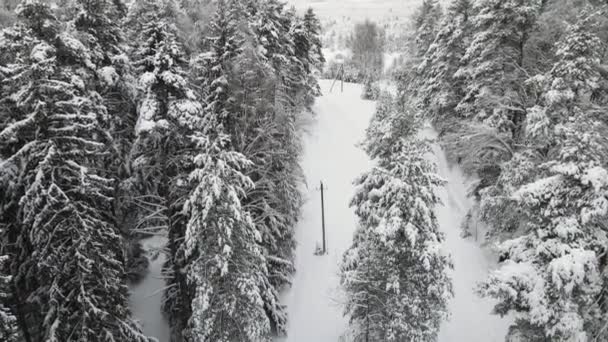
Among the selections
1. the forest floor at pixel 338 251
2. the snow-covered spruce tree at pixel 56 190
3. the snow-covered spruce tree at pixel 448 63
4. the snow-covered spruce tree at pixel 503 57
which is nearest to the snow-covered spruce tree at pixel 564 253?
the forest floor at pixel 338 251

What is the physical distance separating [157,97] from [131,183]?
343 cm

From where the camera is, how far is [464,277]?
19656 mm

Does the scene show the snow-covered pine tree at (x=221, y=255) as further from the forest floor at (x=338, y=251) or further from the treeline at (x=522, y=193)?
the forest floor at (x=338, y=251)

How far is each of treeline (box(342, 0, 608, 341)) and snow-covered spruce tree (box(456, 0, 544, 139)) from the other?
2.5 inches

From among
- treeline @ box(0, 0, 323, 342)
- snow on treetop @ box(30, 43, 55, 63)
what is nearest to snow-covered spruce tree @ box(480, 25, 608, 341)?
treeline @ box(0, 0, 323, 342)

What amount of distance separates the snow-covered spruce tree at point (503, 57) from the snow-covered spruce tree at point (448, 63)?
15.9 feet

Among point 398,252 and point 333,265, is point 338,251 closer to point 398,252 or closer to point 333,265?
point 333,265

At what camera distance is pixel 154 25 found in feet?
39.2

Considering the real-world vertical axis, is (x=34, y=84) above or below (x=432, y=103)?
above

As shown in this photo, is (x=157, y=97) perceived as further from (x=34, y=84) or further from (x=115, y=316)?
(x=115, y=316)

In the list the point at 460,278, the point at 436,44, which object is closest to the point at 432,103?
the point at 436,44

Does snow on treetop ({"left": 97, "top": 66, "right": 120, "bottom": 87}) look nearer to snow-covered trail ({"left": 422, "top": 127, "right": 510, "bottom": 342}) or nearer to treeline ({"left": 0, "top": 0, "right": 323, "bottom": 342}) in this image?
treeline ({"left": 0, "top": 0, "right": 323, "bottom": 342})

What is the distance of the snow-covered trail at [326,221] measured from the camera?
1864 cm

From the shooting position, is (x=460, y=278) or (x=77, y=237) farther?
(x=460, y=278)
